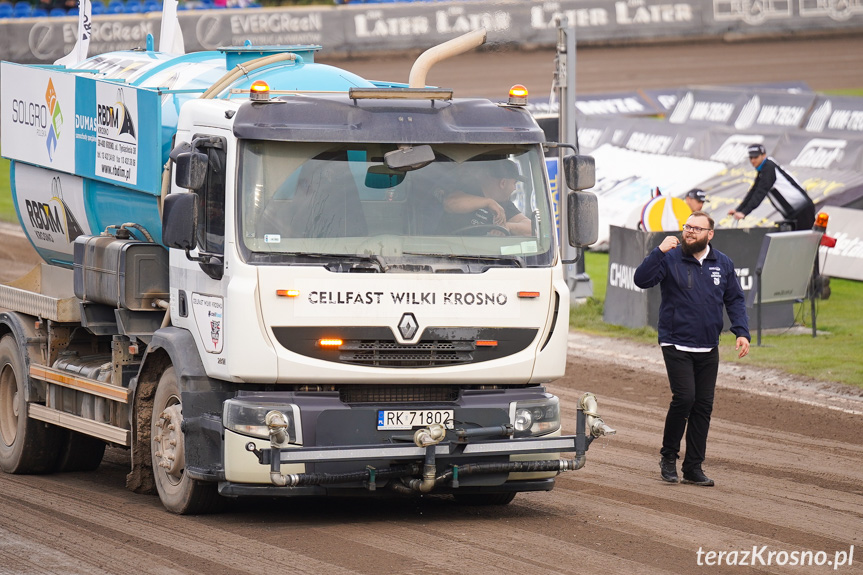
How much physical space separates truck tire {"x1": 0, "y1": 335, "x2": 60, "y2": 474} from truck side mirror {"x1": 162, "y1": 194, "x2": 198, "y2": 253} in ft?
11.2

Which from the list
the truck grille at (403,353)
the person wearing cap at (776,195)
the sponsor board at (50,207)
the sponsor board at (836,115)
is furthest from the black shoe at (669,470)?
the sponsor board at (836,115)

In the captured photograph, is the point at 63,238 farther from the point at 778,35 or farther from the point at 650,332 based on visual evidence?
the point at 778,35

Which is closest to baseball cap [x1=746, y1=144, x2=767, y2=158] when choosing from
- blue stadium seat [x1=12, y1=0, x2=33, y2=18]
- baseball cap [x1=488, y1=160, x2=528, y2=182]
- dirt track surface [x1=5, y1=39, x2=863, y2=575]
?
dirt track surface [x1=5, y1=39, x2=863, y2=575]

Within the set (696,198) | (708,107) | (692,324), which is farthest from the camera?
(708,107)

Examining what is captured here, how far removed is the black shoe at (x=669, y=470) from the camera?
34.4ft

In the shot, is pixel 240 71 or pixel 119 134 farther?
pixel 119 134

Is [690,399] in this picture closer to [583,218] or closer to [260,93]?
[583,218]

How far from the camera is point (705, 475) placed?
10.7m

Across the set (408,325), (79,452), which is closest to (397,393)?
(408,325)

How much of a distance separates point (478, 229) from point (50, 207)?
15.2ft

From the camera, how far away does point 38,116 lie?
1220 centimetres

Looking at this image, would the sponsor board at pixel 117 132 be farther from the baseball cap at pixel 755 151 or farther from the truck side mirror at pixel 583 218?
the baseball cap at pixel 755 151

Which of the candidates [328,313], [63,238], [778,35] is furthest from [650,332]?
[778,35]

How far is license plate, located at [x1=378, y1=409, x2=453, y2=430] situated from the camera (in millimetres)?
8773
